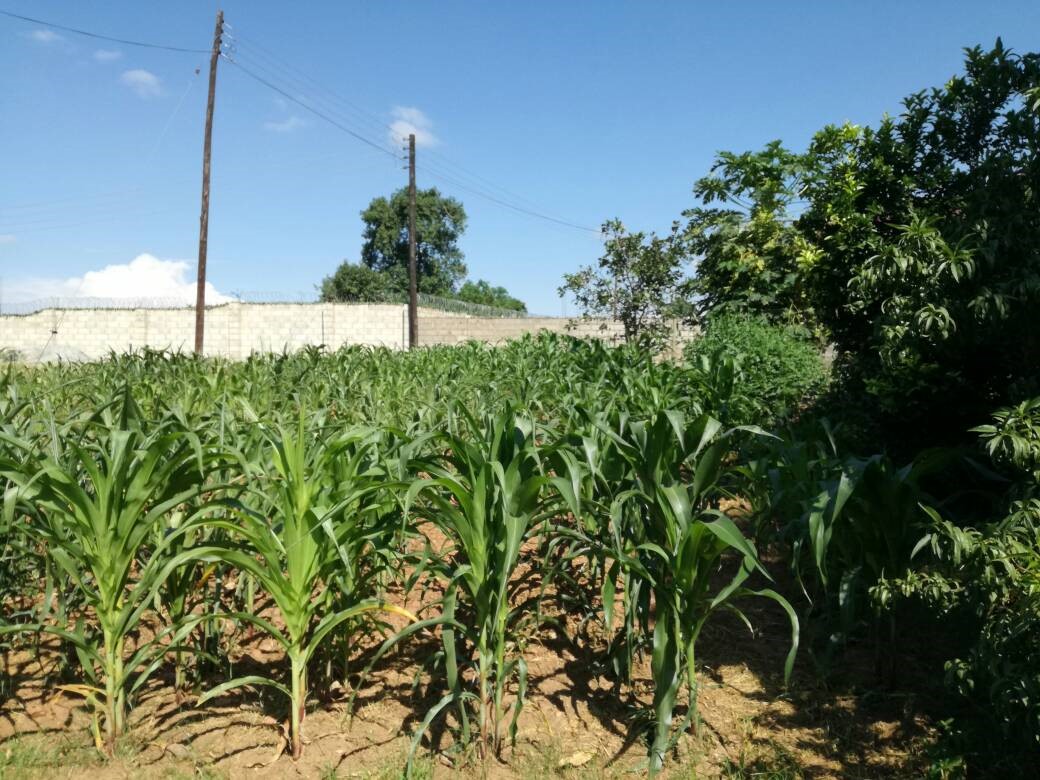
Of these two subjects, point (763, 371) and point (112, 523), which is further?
point (763, 371)

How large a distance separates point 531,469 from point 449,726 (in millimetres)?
926

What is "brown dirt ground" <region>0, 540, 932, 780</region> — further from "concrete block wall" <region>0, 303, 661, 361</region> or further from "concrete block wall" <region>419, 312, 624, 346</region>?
"concrete block wall" <region>0, 303, 661, 361</region>

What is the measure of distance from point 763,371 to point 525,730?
16.9 feet

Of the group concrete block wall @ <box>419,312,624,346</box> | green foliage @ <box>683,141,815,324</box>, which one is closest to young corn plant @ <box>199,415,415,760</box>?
green foliage @ <box>683,141,815,324</box>

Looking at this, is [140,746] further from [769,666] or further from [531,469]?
[769,666]

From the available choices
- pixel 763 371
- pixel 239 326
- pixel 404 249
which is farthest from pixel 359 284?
pixel 763 371

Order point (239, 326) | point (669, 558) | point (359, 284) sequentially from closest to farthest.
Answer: point (669, 558), point (239, 326), point (359, 284)

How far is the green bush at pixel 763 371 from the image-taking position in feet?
19.4

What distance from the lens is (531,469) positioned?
94.2 inches

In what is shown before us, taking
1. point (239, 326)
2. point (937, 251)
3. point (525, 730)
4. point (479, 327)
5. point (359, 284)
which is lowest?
point (525, 730)

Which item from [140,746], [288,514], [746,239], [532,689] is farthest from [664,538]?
[746,239]

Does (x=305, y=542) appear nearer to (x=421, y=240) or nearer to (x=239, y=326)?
(x=239, y=326)

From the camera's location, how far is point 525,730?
2590 mm

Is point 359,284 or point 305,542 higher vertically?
point 359,284
